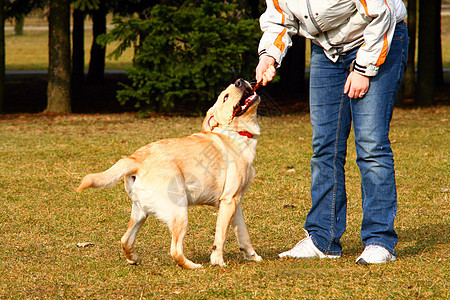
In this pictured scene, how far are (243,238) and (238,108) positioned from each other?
3.24 feet

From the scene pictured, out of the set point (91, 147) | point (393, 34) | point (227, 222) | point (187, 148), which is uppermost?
point (393, 34)

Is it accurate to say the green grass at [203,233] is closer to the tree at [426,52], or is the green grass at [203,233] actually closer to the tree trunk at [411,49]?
the tree at [426,52]

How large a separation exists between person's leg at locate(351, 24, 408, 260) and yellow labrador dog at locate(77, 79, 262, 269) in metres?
0.82

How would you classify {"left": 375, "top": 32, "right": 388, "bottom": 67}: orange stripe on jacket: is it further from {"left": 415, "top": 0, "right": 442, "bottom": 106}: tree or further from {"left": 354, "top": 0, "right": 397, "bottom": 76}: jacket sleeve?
{"left": 415, "top": 0, "right": 442, "bottom": 106}: tree

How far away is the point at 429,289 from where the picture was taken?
12.4 ft

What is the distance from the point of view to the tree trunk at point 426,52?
13.9 metres

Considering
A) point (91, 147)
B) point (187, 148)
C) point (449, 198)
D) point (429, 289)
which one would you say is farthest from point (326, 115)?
point (91, 147)

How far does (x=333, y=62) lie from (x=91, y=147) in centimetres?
599

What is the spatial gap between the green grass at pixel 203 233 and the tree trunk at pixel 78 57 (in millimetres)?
9703

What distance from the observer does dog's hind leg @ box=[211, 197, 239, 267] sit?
4309 millimetres

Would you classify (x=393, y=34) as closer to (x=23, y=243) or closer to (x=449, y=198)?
(x=449, y=198)

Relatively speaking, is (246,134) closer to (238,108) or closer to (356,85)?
(238,108)

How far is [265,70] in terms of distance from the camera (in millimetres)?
4324

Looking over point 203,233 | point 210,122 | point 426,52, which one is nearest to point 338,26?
point 210,122
